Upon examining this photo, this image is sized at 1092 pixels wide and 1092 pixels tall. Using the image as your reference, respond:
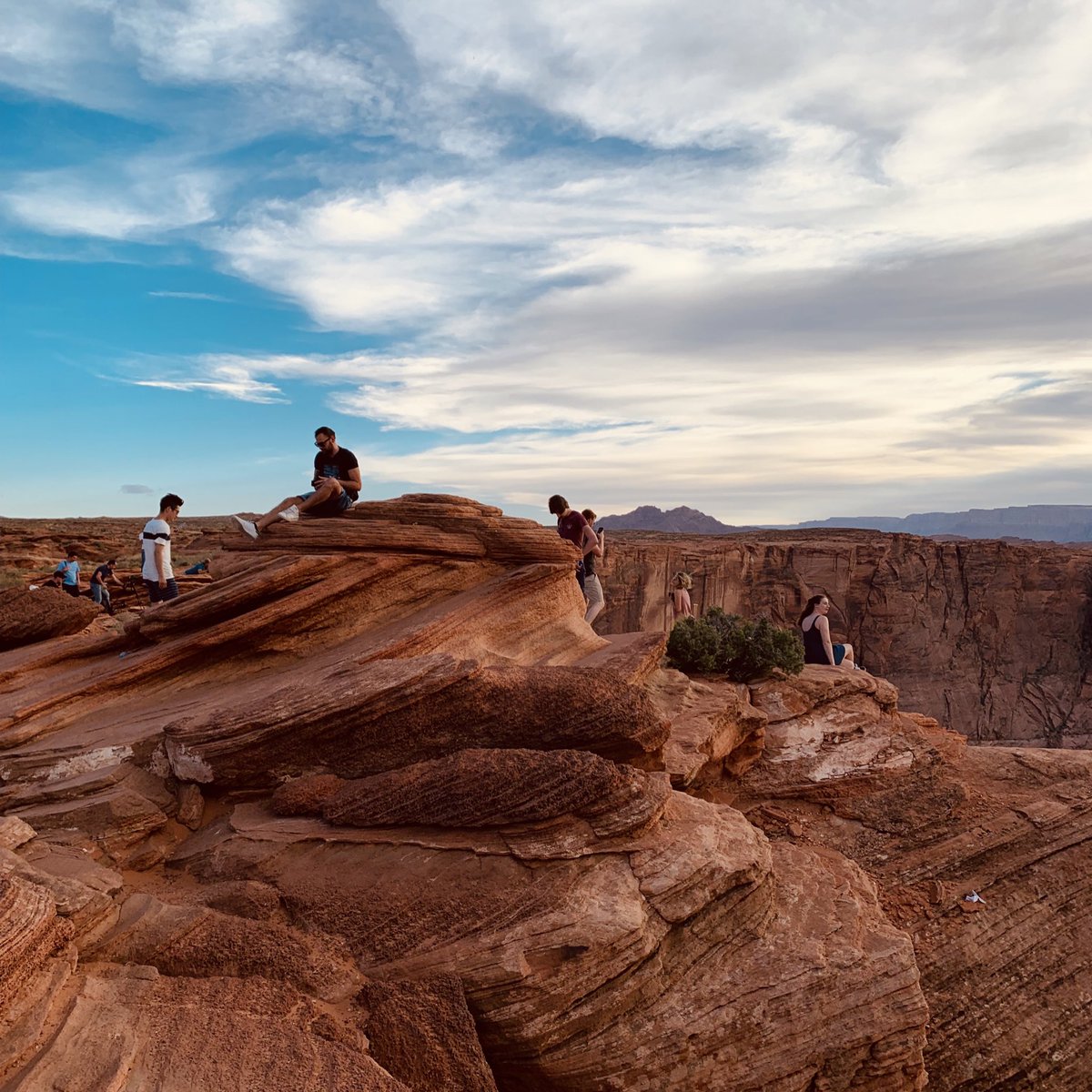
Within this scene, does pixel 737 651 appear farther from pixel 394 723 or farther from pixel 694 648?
pixel 394 723

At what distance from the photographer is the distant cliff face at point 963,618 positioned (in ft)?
227

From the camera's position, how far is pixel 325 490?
1433 centimetres

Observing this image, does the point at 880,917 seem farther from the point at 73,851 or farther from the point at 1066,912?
the point at 73,851

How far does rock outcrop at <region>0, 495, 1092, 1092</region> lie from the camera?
7.31 meters

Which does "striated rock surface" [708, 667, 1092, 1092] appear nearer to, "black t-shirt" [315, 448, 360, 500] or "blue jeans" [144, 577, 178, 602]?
"black t-shirt" [315, 448, 360, 500]

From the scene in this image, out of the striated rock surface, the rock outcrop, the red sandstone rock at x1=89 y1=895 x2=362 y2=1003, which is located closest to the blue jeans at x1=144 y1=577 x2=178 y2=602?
the rock outcrop

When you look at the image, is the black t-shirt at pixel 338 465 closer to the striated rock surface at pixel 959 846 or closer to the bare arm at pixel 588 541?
the bare arm at pixel 588 541

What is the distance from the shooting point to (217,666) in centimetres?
1281

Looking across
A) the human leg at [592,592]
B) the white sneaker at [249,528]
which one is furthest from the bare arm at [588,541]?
the white sneaker at [249,528]

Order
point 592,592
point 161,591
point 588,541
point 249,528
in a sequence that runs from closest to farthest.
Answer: point 249,528
point 161,591
point 588,541
point 592,592

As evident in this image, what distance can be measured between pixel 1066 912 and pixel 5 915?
1412 cm

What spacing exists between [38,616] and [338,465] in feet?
20.5

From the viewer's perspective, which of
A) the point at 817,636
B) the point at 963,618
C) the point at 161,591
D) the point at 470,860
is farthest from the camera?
the point at 963,618

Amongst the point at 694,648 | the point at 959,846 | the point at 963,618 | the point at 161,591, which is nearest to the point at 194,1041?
the point at 161,591
